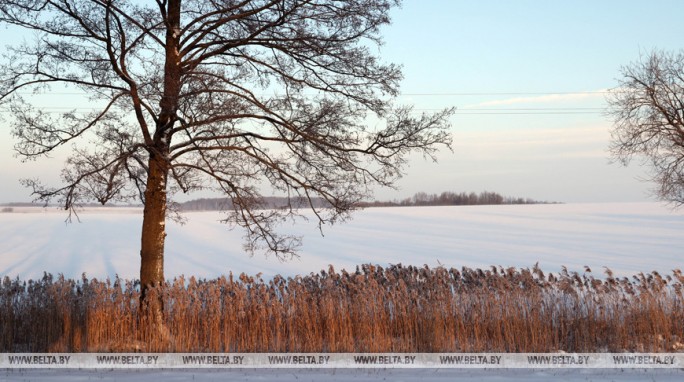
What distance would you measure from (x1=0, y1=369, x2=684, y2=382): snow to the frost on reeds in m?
1.17

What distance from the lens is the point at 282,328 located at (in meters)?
10.9

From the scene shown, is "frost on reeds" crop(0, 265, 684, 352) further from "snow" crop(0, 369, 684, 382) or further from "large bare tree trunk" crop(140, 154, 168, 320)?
"snow" crop(0, 369, 684, 382)

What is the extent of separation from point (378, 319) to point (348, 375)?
1.94 metres

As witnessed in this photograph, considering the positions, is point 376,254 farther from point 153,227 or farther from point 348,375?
point 348,375

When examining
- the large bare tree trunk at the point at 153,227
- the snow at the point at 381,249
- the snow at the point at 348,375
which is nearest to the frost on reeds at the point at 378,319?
the large bare tree trunk at the point at 153,227

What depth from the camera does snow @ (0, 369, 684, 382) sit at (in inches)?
341

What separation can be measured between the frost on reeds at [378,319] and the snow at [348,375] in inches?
45.9

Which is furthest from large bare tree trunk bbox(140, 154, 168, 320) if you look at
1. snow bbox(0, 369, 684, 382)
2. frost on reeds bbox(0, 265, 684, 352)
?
snow bbox(0, 369, 684, 382)

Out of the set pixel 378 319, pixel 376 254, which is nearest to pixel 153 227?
pixel 378 319

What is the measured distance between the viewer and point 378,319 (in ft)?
35.5

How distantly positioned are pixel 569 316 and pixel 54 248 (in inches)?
1148

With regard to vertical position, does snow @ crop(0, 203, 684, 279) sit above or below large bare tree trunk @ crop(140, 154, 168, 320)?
below

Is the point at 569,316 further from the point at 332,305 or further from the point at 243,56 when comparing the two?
the point at 243,56

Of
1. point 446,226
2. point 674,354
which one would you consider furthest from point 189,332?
point 446,226
